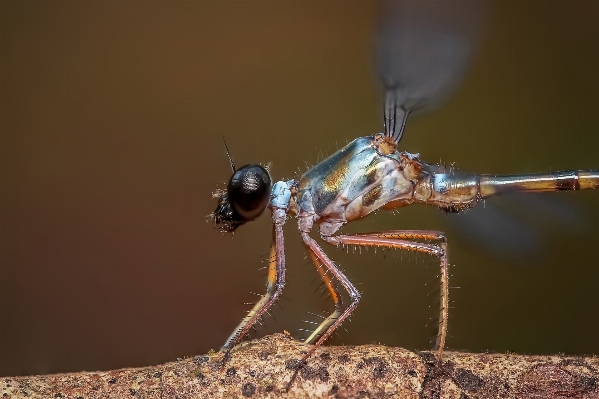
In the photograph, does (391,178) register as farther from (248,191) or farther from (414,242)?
(248,191)

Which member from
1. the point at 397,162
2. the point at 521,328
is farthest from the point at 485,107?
the point at 397,162

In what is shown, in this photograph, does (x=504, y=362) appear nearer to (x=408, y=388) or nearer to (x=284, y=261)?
(x=408, y=388)

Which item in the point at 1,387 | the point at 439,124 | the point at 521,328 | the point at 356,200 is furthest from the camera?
the point at 439,124

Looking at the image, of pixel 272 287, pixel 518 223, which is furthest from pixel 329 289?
pixel 518 223

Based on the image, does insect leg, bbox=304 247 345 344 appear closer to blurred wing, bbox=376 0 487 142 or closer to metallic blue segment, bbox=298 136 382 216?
metallic blue segment, bbox=298 136 382 216

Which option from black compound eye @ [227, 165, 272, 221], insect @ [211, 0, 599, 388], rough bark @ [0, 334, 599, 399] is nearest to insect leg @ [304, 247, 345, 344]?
insect @ [211, 0, 599, 388]

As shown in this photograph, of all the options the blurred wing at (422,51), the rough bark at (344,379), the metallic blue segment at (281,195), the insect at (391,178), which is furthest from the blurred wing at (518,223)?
the rough bark at (344,379)
